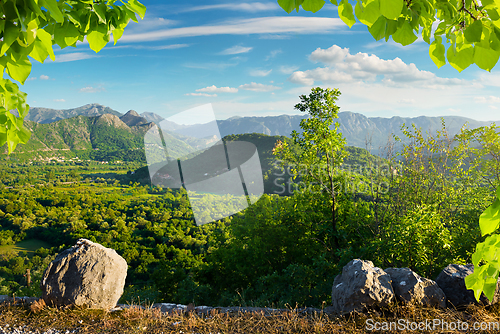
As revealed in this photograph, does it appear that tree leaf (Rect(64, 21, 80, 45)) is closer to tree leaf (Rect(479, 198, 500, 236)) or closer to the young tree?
tree leaf (Rect(479, 198, 500, 236))

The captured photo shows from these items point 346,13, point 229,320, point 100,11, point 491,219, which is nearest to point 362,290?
point 229,320

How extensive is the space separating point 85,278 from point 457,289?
24.3ft

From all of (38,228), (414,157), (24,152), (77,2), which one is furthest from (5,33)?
(24,152)

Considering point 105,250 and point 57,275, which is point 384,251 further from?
point 57,275

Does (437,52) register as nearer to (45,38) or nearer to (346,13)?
(346,13)

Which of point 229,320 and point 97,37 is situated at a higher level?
point 97,37

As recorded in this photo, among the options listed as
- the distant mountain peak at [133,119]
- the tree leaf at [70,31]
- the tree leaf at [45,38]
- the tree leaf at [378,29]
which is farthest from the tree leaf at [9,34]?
the distant mountain peak at [133,119]

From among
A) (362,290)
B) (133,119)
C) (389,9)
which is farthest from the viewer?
(133,119)

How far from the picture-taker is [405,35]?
139 cm

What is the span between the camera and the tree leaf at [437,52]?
142 cm

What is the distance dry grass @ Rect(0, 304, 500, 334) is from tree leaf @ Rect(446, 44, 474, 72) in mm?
4061

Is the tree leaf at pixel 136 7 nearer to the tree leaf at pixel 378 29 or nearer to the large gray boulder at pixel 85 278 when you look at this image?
the tree leaf at pixel 378 29

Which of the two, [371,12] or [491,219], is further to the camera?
[491,219]

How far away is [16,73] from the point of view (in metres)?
1.54
